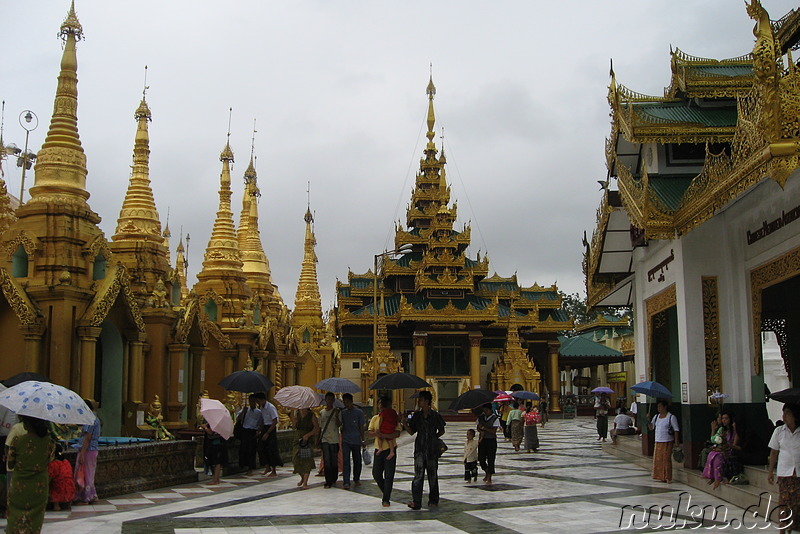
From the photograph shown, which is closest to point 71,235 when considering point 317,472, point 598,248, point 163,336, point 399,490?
point 163,336

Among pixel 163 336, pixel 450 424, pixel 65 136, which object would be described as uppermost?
pixel 65 136

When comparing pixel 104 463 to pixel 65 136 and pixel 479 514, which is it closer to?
pixel 479 514

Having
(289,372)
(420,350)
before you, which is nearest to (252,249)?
(289,372)

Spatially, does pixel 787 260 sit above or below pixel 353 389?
above

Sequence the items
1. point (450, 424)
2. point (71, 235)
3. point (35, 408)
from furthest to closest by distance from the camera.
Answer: point (450, 424) → point (71, 235) → point (35, 408)

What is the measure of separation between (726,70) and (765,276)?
21.9 ft

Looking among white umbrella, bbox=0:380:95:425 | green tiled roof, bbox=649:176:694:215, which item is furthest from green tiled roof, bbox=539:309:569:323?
white umbrella, bbox=0:380:95:425

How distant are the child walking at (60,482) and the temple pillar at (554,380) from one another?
43710mm

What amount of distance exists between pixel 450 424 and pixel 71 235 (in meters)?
30.2

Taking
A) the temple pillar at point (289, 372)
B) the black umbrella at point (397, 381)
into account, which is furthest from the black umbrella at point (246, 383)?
the temple pillar at point (289, 372)

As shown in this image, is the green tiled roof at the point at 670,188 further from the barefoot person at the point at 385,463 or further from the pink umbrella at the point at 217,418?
the pink umbrella at the point at 217,418

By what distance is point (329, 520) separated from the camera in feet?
35.9

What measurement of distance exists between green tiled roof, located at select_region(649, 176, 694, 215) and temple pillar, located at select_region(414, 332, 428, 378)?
32.3 metres

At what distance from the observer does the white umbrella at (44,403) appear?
8.45m
